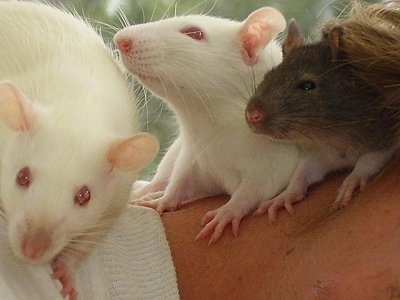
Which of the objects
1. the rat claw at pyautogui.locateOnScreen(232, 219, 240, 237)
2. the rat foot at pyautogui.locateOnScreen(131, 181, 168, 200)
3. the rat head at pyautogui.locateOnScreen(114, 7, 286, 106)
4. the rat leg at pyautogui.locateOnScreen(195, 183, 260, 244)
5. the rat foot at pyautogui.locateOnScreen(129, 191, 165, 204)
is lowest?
the rat foot at pyautogui.locateOnScreen(131, 181, 168, 200)

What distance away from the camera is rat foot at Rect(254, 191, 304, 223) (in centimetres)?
116

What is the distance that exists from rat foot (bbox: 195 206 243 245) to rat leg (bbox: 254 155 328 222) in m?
0.04

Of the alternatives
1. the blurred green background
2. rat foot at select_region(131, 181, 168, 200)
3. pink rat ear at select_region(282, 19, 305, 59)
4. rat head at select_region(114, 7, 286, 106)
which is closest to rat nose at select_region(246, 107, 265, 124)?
pink rat ear at select_region(282, 19, 305, 59)

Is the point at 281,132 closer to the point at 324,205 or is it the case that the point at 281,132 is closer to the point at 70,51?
the point at 324,205

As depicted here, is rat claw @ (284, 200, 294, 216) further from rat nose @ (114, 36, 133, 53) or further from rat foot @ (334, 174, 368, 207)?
rat nose @ (114, 36, 133, 53)

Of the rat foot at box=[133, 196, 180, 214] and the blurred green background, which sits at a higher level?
the rat foot at box=[133, 196, 180, 214]

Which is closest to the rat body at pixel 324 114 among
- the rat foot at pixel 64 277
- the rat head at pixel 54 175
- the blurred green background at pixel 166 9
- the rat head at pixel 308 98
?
the rat head at pixel 308 98

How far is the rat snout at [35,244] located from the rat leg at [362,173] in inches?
15.7

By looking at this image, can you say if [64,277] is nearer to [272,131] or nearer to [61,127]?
[61,127]

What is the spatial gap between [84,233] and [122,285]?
0.30ft

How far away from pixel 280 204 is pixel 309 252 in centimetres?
15

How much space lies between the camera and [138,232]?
1221 mm

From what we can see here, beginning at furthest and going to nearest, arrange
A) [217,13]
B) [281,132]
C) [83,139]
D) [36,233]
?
[217,13] → [281,132] → [83,139] → [36,233]

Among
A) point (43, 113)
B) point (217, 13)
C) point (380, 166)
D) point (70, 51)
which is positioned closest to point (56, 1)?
point (217, 13)
